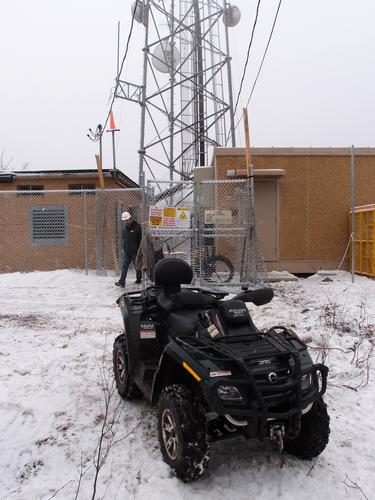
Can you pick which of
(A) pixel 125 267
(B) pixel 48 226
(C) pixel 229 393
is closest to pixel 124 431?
(C) pixel 229 393

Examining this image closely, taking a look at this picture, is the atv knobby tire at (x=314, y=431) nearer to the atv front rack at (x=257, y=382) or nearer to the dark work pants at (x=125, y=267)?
the atv front rack at (x=257, y=382)

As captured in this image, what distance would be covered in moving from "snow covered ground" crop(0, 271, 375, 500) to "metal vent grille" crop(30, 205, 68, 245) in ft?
22.1

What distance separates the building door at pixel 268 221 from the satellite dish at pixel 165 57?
732cm

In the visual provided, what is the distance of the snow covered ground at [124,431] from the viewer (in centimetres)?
296

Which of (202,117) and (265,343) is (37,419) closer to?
(265,343)

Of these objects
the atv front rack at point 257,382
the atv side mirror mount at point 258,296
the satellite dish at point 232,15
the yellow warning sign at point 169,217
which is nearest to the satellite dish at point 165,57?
the satellite dish at point 232,15

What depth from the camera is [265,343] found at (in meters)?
3.14

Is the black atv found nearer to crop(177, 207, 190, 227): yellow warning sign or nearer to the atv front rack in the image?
the atv front rack

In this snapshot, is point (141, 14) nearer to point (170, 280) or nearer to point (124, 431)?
point (170, 280)

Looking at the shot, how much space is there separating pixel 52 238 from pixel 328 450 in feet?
38.4

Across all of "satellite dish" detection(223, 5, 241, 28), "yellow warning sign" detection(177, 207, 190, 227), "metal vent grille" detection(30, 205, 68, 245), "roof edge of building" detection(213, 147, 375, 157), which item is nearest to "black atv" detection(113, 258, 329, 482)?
"yellow warning sign" detection(177, 207, 190, 227)

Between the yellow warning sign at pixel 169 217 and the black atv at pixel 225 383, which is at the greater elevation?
the yellow warning sign at pixel 169 217

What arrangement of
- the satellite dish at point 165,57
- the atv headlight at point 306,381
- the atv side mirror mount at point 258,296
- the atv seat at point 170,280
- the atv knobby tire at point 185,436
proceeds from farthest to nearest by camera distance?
the satellite dish at point 165,57, the atv seat at point 170,280, the atv side mirror mount at point 258,296, the atv headlight at point 306,381, the atv knobby tire at point 185,436

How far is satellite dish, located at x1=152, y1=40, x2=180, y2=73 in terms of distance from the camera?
55.6 feet
